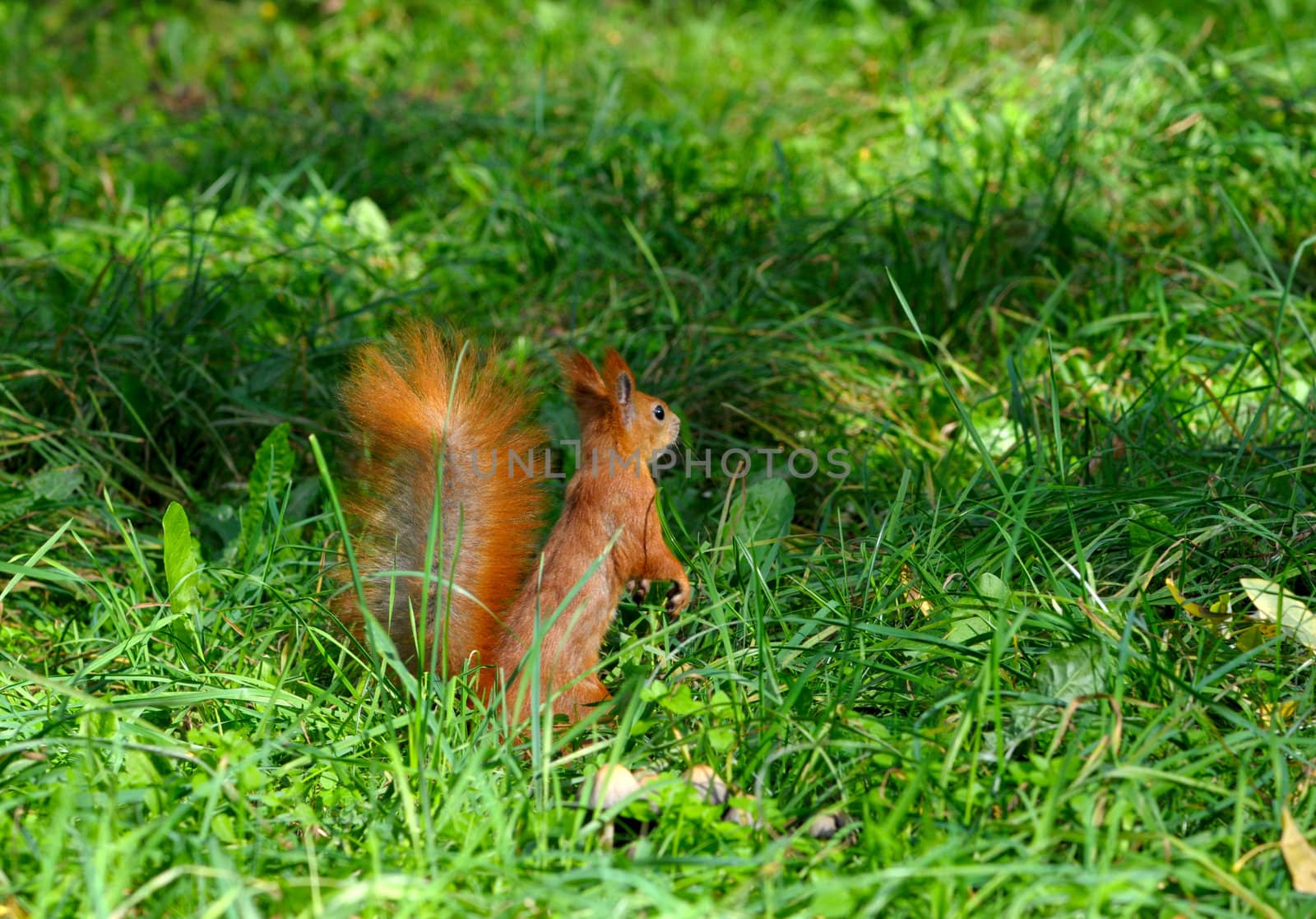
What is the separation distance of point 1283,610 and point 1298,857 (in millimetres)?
509

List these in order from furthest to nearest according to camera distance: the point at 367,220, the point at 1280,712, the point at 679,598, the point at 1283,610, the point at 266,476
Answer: the point at 367,220, the point at 266,476, the point at 679,598, the point at 1283,610, the point at 1280,712

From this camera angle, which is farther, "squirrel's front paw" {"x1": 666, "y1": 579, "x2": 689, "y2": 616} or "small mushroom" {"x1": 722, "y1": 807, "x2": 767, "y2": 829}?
"squirrel's front paw" {"x1": 666, "y1": 579, "x2": 689, "y2": 616}

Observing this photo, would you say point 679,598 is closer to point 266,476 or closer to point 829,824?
point 829,824

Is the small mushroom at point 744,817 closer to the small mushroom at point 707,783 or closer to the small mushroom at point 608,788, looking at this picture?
the small mushroom at point 707,783

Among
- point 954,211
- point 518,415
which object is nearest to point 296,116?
point 954,211

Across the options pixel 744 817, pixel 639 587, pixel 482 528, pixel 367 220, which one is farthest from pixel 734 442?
pixel 367 220

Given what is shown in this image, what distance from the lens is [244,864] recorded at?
5.12 feet

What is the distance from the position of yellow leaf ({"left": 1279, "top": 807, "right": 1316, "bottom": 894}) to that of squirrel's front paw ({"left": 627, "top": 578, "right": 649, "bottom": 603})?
1.11 metres

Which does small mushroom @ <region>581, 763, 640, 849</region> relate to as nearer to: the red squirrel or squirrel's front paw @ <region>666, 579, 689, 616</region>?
the red squirrel

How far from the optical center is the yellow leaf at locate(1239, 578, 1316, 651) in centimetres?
188

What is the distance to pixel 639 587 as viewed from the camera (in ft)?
7.55

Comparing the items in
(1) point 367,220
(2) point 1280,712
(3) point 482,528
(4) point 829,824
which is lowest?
(4) point 829,824

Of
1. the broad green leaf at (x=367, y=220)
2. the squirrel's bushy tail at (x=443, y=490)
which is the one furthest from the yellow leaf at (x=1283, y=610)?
the broad green leaf at (x=367, y=220)

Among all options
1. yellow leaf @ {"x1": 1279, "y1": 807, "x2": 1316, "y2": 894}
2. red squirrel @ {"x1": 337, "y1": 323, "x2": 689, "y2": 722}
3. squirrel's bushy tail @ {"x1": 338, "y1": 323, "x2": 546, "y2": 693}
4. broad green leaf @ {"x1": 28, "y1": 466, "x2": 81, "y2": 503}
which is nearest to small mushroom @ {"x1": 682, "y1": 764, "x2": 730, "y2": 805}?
red squirrel @ {"x1": 337, "y1": 323, "x2": 689, "y2": 722}
